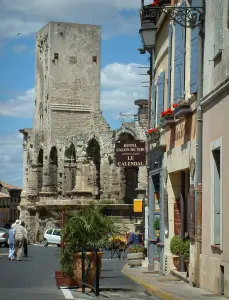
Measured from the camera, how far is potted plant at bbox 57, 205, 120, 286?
17.1 metres

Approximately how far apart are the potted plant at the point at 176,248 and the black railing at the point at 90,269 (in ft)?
9.85

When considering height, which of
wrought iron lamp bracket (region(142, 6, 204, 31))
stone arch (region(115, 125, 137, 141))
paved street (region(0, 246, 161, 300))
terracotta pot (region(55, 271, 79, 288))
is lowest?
paved street (region(0, 246, 161, 300))

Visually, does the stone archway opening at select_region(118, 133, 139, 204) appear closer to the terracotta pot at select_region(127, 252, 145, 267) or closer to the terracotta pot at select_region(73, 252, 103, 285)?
the terracotta pot at select_region(127, 252, 145, 267)

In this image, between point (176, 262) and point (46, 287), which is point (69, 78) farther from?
point (46, 287)

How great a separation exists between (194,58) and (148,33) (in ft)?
22.1

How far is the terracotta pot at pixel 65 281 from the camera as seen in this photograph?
17953 millimetres

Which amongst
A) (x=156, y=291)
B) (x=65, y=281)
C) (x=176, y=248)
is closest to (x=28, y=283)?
(x=65, y=281)

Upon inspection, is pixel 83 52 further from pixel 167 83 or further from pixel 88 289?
pixel 88 289

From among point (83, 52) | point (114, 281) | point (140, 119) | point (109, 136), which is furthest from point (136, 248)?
point (83, 52)

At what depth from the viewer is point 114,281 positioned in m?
21.2

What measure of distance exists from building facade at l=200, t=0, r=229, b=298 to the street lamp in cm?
752

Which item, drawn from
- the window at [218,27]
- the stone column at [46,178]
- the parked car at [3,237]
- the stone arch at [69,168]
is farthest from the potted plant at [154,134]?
the stone column at [46,178]

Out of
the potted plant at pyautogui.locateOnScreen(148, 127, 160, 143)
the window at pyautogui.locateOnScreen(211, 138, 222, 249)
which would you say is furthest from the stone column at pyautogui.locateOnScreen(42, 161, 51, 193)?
the window at pyautogui.locateOnScreen(211, 138, 222, 249)

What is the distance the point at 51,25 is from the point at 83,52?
12.7ft
